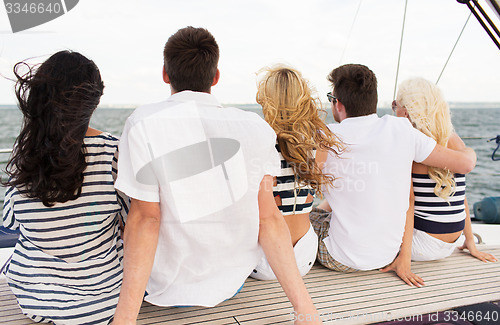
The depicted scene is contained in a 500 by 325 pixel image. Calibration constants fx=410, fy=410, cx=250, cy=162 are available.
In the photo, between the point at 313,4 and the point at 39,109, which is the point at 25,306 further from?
the point at 313,4

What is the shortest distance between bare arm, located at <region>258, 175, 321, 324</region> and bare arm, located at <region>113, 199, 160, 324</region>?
1.13 feet

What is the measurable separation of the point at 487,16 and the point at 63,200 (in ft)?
7.31

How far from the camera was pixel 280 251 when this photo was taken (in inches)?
52.3

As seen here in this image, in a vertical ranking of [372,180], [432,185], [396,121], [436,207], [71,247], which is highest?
[396,121]

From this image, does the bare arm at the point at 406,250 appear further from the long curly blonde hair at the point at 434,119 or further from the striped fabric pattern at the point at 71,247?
the striped fabric pattern at the point at 71,247

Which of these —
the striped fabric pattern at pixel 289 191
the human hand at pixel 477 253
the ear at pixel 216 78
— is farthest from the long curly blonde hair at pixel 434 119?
the ear at pixel 216 78

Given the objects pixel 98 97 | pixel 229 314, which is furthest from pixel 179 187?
pixel 229 314

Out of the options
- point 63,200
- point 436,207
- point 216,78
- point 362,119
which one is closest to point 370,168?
point 362,119

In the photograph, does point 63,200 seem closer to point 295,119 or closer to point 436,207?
point 295,119

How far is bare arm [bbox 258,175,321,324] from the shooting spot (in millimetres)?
1285

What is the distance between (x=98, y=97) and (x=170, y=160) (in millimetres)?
314

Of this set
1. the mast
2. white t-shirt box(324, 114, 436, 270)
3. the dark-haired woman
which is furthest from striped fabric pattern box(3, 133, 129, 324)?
the mast

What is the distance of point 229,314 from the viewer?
148cm

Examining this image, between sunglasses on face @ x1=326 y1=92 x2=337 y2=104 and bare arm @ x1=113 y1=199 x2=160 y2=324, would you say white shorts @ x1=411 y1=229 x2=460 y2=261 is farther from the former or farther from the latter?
bare arm @ x1=113 y1=199 x2=160 y2=324
